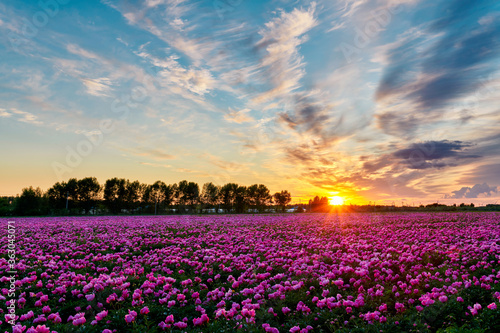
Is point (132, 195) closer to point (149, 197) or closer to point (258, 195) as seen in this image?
point (149, 197)

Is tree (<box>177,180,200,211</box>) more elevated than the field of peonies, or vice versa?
tree (<box>177,180,200,211</box>)

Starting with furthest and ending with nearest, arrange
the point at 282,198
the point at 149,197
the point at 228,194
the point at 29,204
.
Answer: the point at 282,198
the point at 228,194
the point at 149,197
the point at 29,204

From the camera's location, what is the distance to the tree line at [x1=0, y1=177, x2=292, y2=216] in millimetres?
85125

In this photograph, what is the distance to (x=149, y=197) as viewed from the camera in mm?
95750

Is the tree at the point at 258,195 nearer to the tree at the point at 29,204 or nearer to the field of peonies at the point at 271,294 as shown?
the tree at the point at 29,204

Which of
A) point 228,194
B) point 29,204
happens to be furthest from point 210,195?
point 29,204

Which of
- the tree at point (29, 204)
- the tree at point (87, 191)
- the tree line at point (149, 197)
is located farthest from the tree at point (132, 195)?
the tree at point (29, 204)

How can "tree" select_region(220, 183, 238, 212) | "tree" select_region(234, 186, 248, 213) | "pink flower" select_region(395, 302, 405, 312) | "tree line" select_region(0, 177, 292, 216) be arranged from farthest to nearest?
"tree" select_region(220, 183, 238, 212) < "tree" select_region(234, 186, 248, 213) < "tree line" select_region(0, 177, 292, 216) < "pink flower" select_region(395, 302, 405, 312)

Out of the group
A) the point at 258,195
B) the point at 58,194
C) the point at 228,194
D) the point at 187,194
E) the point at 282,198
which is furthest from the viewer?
the point at 282,198

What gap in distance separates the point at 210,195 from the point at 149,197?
20943 mm

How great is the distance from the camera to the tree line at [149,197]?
85.1 metres

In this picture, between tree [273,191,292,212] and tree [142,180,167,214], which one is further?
tree [273,191,292,212]

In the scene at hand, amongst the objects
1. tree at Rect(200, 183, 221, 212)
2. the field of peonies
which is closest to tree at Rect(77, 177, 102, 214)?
tree at Rect(200, 183, 221, 212)

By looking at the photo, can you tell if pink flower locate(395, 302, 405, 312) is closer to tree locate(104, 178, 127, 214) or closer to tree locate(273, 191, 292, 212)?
tree locate(104, 178, 127, 214)
